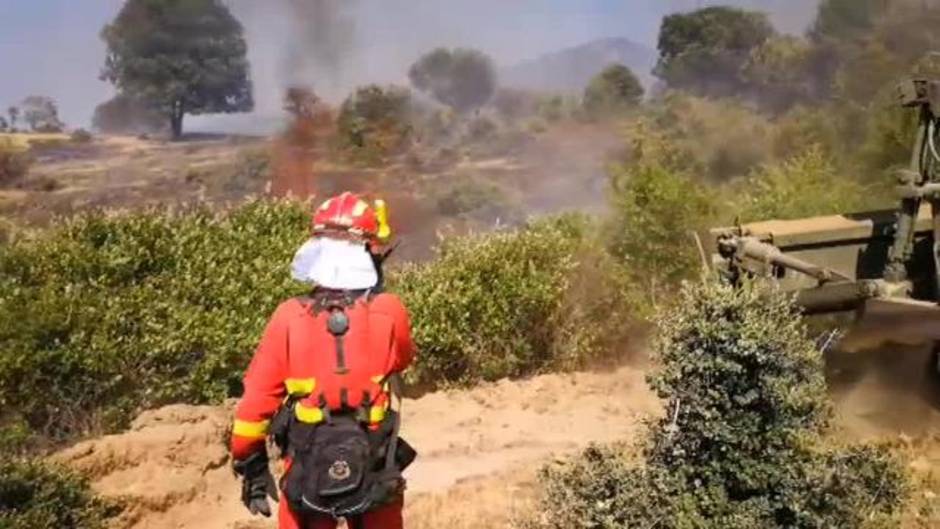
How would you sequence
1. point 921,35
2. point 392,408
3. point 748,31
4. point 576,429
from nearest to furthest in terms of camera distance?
point 392,408
point 576,429
point 921,35
point 748,31

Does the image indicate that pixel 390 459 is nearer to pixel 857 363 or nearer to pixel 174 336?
pixel 857 363

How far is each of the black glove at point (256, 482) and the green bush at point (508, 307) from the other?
7327 millimetres

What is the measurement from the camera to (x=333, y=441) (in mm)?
4051

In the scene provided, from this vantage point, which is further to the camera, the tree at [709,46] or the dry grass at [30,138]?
the tree at [709,46]

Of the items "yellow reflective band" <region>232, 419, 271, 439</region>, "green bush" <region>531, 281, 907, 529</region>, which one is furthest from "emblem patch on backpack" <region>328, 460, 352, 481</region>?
"green bush" <region>531, 281, 907, 529</region>

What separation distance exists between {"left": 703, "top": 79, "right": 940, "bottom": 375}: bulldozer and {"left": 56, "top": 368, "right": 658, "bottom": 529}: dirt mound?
157 cm

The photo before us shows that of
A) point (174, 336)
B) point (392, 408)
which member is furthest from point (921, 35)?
point (392, 408)

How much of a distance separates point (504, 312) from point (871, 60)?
16007mm

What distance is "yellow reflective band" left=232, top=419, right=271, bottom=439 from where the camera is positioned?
4.19 m

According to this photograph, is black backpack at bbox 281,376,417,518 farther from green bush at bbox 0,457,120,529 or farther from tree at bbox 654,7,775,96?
tree at bbox 654,7,775,96

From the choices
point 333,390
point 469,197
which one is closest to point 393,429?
point 333,390

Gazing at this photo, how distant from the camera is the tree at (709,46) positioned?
38.1 meters

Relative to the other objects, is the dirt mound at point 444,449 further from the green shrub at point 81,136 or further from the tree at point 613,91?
the green shrub at point 81,136

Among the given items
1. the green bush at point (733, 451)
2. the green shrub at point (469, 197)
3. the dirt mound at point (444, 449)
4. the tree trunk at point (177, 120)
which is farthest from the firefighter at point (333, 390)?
the tree trunk at point (177, 120)
